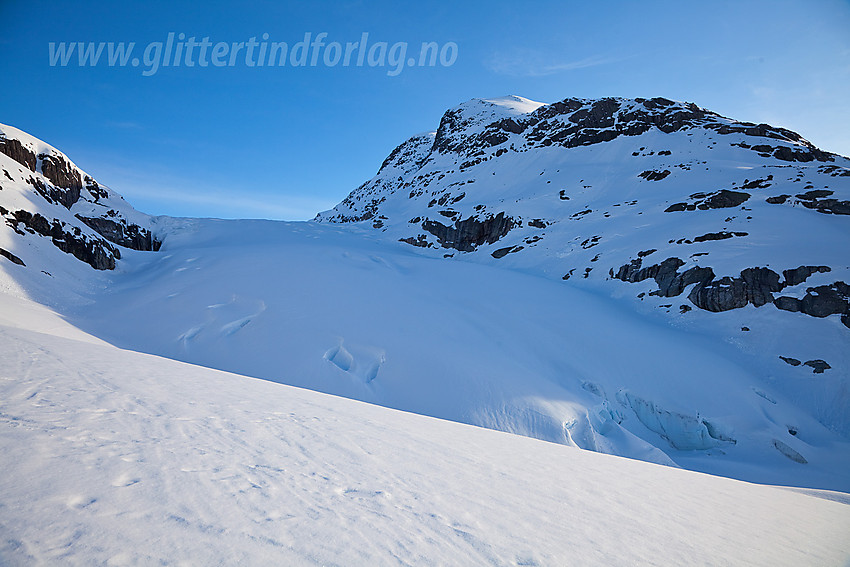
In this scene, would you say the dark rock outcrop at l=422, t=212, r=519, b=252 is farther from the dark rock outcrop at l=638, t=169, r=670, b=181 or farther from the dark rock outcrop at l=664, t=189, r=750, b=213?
the dark rock outcrop at l=638, t=169, r=670, b=181

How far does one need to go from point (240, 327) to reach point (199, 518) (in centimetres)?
1146

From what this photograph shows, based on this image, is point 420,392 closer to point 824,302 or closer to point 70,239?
point 824,302

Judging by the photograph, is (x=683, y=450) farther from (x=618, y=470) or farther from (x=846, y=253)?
(x=846, y=253)

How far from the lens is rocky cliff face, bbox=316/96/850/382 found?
624 inches

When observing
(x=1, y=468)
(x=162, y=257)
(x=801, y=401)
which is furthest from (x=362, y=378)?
(x=162, y=257)

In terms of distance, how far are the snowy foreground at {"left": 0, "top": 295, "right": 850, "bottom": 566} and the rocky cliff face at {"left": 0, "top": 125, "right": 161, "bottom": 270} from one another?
57.5ft

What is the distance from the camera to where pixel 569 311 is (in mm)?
15758

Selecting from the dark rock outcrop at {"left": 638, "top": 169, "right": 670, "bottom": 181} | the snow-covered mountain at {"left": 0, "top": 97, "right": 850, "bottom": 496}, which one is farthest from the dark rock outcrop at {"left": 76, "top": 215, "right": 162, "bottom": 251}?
the dark rock outcrop at {"left": 638, "top": 169, "right": 670, "bottom": 181}

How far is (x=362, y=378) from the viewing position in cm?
1006

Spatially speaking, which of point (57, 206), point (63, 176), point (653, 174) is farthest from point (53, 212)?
point (653, 174)

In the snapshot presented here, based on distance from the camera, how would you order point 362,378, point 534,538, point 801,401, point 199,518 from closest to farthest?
point 199,518
point 534,538
point 362,378
point 801,401

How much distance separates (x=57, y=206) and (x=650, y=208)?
3789 cm

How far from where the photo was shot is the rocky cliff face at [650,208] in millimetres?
15852

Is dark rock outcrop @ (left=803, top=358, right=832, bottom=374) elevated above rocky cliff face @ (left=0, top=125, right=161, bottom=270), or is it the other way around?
rocky cliff face @ (left=0, top=125, right=161, bottom=270)
